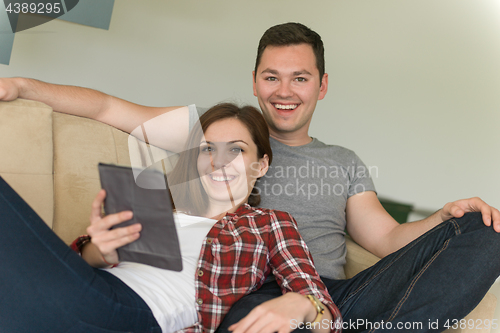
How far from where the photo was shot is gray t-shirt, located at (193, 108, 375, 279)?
1505 mm

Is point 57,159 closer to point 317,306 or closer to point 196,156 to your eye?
point 196,156

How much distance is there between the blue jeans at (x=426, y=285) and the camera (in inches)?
40.0

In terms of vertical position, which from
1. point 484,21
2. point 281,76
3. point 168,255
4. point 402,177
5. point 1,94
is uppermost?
point 484,21

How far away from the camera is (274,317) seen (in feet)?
2.85

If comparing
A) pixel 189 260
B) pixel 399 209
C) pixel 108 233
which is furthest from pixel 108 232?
pixel 399 209

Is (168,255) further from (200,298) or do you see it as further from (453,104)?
(453,104)

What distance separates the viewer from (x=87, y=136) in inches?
52.9

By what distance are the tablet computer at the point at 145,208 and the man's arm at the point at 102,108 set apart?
577 millimetres

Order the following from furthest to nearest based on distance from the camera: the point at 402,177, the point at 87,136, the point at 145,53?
the point at 402,177 → the point at 145,53 → the point at 87,136

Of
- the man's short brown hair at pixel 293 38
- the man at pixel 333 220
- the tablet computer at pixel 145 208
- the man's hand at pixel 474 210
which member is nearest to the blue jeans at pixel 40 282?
the tablet computer at pixel 145 208

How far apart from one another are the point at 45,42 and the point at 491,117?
3.11 meters

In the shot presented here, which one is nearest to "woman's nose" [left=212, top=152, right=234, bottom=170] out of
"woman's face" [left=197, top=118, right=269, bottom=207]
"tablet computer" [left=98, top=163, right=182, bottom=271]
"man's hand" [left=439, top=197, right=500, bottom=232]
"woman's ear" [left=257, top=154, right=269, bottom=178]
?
"woman's face" [left=197, top=118, right=269, bottom=207]

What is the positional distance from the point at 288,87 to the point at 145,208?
3.58 ft

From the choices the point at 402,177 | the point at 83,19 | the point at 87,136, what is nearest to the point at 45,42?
the point at 83,19
